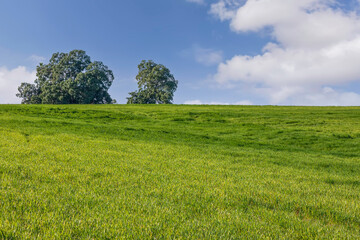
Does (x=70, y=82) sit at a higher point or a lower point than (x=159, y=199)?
higher

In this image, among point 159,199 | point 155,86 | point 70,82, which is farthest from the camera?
point 155,86

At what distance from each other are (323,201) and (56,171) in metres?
7.24

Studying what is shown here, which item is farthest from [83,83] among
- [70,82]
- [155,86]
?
[155,86]

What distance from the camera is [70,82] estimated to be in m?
68.1

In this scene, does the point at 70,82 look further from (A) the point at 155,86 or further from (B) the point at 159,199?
(B) the point at 159,199

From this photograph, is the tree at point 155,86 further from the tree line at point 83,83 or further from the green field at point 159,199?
the green field at point 159,199

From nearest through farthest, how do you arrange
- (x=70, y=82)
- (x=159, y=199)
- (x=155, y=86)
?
(x=159, y=199), (x=70, y=82), (x=155, y=86)

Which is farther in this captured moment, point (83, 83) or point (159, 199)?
point (83, 83)

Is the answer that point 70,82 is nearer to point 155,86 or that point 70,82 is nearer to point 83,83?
point 83,83

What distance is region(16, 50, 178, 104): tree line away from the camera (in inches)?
2731

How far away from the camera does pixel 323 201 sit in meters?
6.62

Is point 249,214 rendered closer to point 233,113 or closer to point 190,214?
point 190,214

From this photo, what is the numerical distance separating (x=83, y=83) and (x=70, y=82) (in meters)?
3.21

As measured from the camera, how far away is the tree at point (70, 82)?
226 ft
